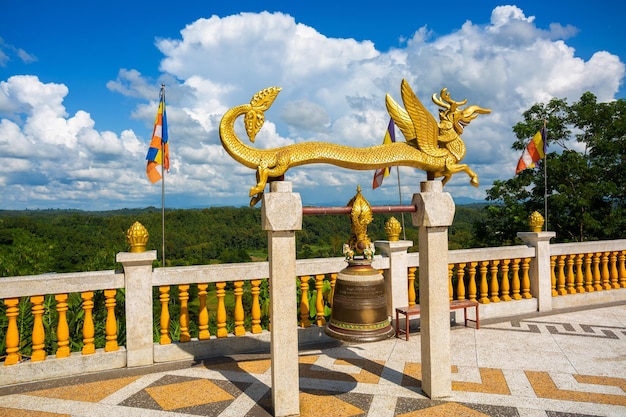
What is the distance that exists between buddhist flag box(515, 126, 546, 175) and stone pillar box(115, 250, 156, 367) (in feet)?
32.9

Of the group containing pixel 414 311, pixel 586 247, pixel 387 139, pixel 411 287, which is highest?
pixel 387 139

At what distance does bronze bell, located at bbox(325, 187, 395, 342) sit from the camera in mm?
3840

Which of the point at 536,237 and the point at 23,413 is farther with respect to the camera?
the point at 536,237

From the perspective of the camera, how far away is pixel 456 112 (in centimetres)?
445

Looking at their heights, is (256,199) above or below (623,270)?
above

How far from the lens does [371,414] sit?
13.4 ft

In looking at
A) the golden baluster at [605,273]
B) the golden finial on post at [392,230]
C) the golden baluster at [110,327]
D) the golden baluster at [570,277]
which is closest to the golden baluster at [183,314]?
the golden baluster at [110,327]

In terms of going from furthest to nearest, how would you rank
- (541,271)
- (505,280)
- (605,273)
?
(605,273)
(541,271)
(505,280)

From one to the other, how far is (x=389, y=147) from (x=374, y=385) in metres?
2.85

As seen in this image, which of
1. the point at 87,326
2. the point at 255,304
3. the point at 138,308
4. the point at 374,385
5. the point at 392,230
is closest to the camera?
the point at 374,385

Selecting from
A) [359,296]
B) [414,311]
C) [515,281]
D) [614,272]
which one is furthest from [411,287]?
[614,272]

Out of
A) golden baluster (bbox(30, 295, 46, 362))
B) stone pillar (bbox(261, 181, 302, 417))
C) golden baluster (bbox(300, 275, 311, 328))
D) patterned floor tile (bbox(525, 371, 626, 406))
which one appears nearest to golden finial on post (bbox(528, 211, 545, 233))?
patterned floor tile (bbox(525, 371, 626, 406))

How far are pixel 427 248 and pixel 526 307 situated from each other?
15.7 feet

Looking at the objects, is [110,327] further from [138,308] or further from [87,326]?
[138,308]
